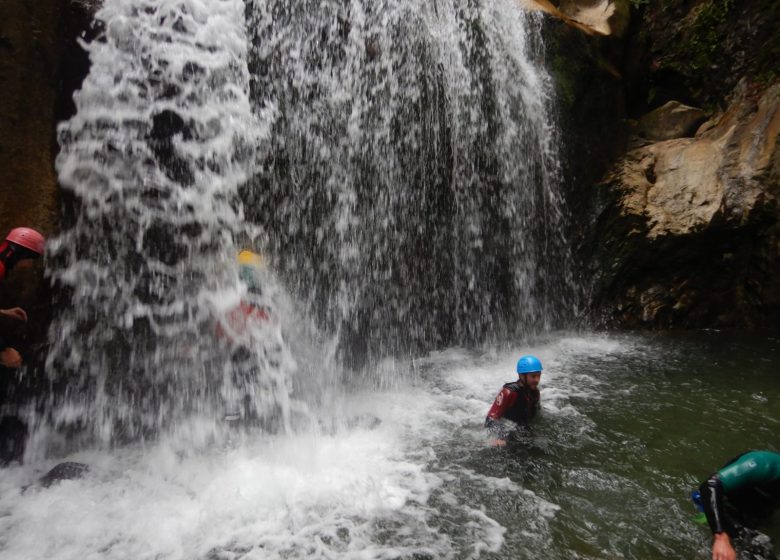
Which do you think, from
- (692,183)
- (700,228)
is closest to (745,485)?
(700,228)

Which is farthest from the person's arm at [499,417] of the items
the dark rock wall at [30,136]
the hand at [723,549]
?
the dark rock wall at [30,136]

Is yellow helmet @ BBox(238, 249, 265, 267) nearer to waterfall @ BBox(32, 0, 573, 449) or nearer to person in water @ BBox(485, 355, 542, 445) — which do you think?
waterfall @ BBox(32, 0, 573, 449)

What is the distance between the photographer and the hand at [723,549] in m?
2.74

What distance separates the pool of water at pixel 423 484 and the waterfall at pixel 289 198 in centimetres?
81

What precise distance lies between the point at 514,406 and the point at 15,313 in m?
4.80

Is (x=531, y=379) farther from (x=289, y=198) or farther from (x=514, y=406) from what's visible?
(x=289, y=198)

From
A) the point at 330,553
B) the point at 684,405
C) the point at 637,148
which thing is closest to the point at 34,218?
the point at 330,553

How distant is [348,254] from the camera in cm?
722

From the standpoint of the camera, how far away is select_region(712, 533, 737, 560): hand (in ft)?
9.00

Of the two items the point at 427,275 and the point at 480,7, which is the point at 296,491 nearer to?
the point at 427,275

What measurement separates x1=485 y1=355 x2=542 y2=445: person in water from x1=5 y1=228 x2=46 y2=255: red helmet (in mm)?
4514

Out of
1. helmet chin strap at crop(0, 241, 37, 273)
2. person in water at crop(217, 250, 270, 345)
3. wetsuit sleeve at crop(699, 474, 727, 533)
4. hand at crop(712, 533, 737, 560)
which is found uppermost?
helmet chin strap at crop(0, 241, 37, 273)

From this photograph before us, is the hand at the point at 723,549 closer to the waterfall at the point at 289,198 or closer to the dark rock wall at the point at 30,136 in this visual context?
the waterfall at the point at 289,198

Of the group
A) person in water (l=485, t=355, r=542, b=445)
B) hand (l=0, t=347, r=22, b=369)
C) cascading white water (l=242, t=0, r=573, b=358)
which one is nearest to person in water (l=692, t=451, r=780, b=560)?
person in water (l=485, t=355, r=542, b=445)
